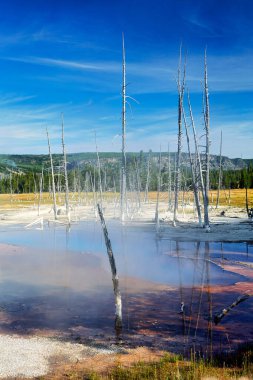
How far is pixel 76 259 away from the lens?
25.3 metres

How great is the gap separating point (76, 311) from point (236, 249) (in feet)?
50.2

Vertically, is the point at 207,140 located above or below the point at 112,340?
above

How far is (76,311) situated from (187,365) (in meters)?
5.79

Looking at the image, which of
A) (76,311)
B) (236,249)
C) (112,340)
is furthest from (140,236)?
(112,340)

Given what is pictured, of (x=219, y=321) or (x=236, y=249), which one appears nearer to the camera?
(x=219, y=321)

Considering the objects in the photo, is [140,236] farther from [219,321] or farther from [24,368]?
[24,368]

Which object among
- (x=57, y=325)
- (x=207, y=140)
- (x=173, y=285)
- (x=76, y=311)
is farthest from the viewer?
(x=207, y=140)

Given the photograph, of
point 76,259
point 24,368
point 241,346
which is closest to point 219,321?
point 241,346

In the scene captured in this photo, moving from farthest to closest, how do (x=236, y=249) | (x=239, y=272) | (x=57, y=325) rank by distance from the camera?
(x=236, y=249) < (x=239, y=272) < (x=57, y=325)

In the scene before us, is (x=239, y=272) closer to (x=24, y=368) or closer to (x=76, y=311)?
(x=76, y=311)

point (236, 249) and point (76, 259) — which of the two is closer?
point (76, 259)

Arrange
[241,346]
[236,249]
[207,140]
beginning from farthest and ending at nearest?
[207,140]
[236,249]
[241,346]

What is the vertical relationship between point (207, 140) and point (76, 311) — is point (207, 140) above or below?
above

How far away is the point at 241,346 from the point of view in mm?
11734
